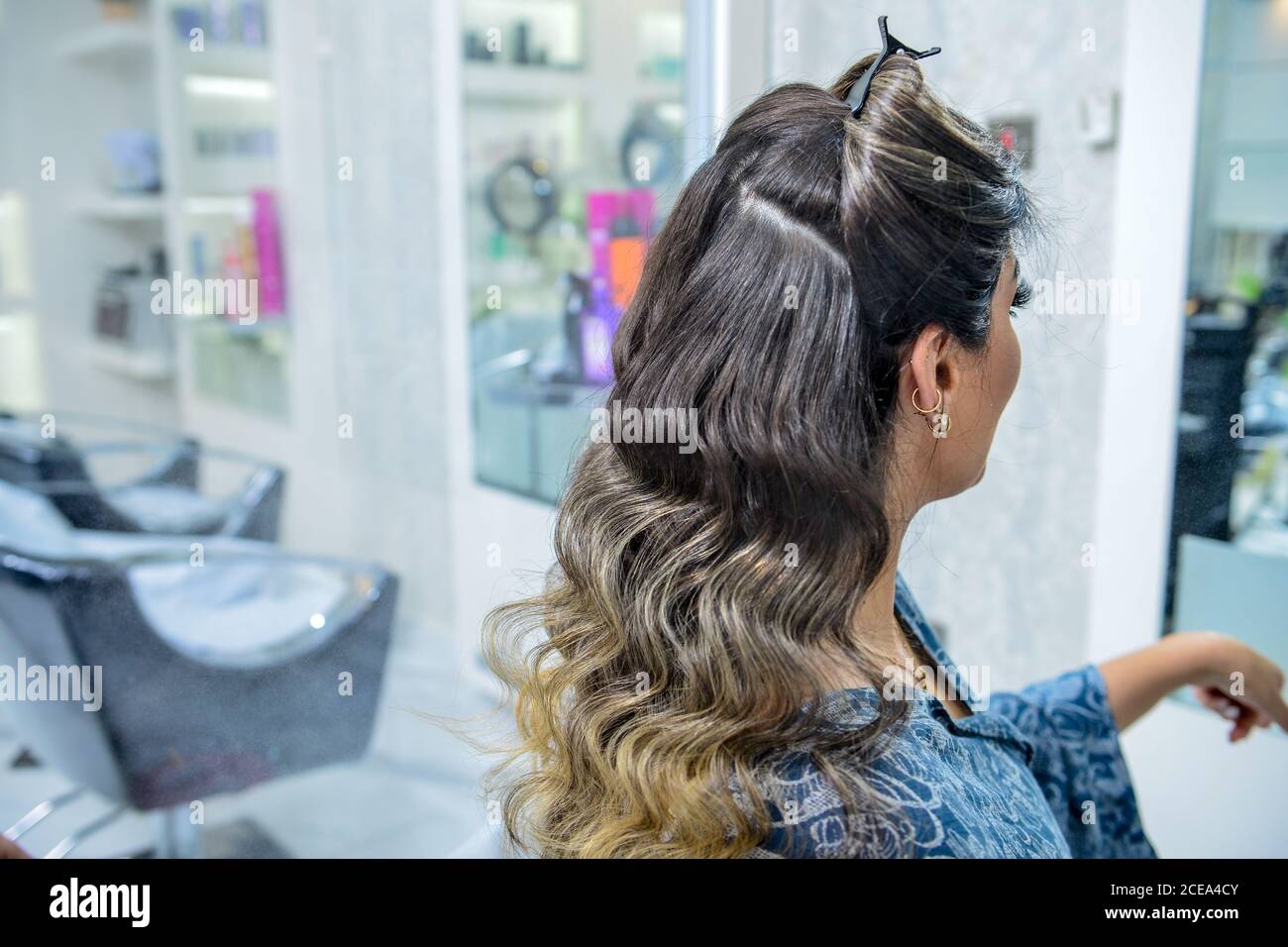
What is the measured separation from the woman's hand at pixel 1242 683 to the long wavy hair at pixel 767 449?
492mm

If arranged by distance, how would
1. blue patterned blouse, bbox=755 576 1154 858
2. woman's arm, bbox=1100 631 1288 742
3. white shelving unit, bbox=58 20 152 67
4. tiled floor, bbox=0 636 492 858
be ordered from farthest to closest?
1. tiled floor, bbox=0 636 492 858
2. white shelving unit, bbox=58 20 152 67
3. woman's arm, bbox=1100 631 1288 742
4. blue patterned blouse, bbox=755 576 1154 858

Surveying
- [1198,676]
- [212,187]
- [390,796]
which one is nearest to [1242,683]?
[1198,676]

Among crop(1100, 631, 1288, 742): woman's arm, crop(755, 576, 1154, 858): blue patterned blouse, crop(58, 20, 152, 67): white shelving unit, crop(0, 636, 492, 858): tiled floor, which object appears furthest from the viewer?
crop(0, 636, 492, 858): tiled floor

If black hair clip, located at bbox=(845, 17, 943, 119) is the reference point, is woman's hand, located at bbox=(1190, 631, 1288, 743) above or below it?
below

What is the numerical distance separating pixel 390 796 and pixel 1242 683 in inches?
47.3

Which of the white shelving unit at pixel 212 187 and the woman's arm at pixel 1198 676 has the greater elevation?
the white shelving unit at pixel 212 187

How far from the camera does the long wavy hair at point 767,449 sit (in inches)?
24.4

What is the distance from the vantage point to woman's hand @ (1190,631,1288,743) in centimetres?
97

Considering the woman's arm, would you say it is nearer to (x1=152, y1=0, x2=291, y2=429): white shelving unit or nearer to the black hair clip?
the black hair clip

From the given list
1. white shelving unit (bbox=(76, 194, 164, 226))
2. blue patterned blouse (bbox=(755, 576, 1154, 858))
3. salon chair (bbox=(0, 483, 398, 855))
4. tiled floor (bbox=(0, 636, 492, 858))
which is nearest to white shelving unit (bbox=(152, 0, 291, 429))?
white shelving unit (bbox=(76, 194, 164, 226))

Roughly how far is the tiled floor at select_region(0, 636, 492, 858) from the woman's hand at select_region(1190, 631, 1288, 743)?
98 cm

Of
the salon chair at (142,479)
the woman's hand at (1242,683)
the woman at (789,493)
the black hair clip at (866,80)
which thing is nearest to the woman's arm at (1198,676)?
the woman's hand at (1242,683)

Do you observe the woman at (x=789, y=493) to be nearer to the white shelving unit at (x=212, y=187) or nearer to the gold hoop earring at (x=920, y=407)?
the gold hoop earring at (x=920, y=407)

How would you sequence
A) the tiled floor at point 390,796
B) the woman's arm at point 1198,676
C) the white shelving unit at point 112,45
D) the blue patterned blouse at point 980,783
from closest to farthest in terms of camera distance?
the blue patterned blouse at point 980,783 < the woman's arm at point 1198,676 < the white shelving unit at point 112,45 < the tiled floor at point 390,796
